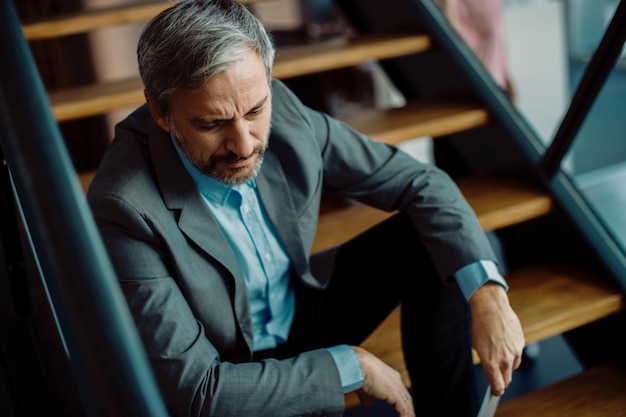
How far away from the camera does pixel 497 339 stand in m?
1.47

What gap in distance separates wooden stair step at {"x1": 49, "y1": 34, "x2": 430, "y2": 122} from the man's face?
792 mm

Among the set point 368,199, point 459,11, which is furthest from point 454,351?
point 459,11

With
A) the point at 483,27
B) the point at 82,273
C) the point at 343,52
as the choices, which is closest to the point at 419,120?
the point at 343,52

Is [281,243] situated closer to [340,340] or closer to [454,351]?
[340,340]

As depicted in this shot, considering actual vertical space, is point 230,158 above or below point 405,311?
above

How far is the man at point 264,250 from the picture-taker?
1312 mm

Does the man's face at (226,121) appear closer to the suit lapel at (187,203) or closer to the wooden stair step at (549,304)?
the suit lapel at (187,203)

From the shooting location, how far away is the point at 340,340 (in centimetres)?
170

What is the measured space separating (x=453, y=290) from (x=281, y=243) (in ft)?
1.22

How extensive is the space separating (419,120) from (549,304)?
660 mm

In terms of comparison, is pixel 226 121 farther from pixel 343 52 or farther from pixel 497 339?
pixel 343 52

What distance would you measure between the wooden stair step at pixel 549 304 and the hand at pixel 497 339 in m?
0.33

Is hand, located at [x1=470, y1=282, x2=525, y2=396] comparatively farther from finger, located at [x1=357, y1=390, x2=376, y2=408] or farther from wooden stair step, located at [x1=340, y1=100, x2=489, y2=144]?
wooden stair step, located at [x1=340, y1=100, x2=489, y2=144]

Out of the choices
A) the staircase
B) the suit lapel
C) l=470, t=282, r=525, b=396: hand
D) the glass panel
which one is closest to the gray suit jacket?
the suit lapel
